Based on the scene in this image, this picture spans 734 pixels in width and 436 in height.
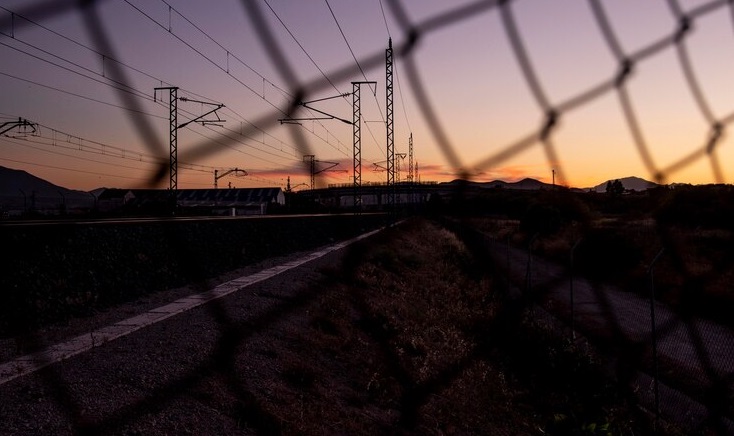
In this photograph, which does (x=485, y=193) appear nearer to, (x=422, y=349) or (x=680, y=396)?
(x=422, y=349)

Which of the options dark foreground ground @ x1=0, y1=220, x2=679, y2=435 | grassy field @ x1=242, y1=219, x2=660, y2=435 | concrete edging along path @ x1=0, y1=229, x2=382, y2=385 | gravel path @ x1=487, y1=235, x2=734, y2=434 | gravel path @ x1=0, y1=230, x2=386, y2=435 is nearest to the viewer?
gravel path @ x1=0, y1=230, x2=386, y2=435

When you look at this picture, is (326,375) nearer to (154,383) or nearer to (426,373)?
(426,373)

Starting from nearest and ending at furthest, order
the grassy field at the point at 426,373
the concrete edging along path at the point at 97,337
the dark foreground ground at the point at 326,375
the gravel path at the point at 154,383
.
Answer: the gravel path at the point at 154,383, the dark foreground ground at the point at 326,375, the concrete edging along path at the point at 97,337, the grassy field at the point at 426,373

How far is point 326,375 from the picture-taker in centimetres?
761

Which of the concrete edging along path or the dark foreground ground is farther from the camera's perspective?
the concrete edging along path

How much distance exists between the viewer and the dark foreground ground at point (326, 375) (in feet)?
16.6

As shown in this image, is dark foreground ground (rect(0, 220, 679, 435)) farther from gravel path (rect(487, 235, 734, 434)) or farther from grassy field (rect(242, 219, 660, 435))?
gravel path (rect(487, 235, 734, 434))

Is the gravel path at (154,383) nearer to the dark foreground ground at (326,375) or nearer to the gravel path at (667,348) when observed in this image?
the dark foreground ground at (326,375)

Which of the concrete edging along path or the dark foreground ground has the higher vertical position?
the concrete edging along path

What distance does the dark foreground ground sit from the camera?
505cm

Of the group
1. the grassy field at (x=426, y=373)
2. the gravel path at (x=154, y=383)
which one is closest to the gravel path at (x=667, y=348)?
the grassy field at (x=426, y=373)

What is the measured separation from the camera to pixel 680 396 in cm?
1004

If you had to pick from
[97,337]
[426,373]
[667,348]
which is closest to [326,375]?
[426,373]

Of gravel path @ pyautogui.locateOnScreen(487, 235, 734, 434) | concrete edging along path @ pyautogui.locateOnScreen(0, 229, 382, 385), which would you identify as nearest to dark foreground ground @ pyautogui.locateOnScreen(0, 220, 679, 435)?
concrete edging along path @ pyautogui.locateOnScreen(0, 229, 382, 385)
